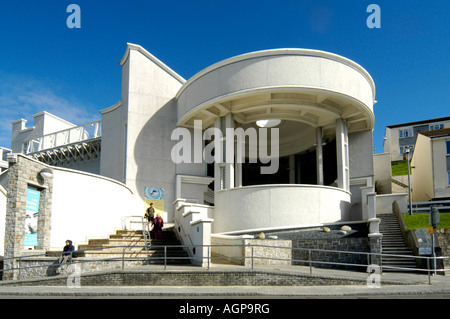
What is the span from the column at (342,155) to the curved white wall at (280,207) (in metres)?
1.44

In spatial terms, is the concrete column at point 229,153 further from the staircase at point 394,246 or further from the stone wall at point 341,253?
the staircase at point 394,246

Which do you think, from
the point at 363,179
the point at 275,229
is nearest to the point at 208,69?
the point at 275,229

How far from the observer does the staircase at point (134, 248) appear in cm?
1481

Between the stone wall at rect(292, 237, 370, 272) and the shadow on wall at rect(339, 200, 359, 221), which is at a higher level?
the shadow on wall at rect(339, 200, 359, 221)

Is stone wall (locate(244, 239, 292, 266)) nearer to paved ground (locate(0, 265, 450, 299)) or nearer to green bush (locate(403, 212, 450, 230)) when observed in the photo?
paved ground (locate(0, 265, 450, 299))

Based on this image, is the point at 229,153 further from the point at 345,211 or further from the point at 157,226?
the point at 345,211

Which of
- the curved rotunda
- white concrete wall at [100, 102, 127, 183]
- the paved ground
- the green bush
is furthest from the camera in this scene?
white concrete wall at [100, 102, 127, 183]

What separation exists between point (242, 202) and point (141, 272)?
7.58m

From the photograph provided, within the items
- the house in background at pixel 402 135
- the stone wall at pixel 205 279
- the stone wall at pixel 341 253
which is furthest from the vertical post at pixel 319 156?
the house in background at pixel 402 135

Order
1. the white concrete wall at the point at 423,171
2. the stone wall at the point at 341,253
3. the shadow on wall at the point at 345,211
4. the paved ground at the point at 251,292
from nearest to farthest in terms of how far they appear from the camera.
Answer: the paved ground at the point at 251,292 < the stone wall at the point at 341,253 < the shadow on wall at the point at 345,211 < the white concrete wall at the point at 423,171

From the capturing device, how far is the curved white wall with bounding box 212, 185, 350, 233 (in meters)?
18.5

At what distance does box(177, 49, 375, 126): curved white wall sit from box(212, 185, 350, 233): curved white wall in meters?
4.48

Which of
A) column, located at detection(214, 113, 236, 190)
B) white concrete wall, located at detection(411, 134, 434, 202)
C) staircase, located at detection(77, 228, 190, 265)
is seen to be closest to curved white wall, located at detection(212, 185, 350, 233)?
column, located at detection(214, 113, 236, 190)
